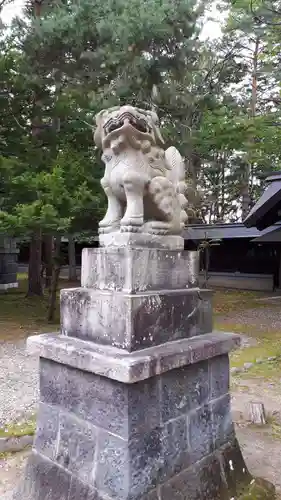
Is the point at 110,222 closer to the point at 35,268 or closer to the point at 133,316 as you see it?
the point at 133,316

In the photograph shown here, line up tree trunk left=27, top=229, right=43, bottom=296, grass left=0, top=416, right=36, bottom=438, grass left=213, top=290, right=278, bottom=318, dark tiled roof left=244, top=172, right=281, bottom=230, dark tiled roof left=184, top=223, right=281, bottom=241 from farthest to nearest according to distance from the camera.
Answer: dark tiled roof left=184, top=223, right=281, bottom=241 < grass left=213, top=290, right=278, bottom=318 < tree trunk left=27, top=229, right=43, bottom=296 < dark tiled roof left=244, top=172, right=281, bottom=230 < grass left=0, top=416, right=36, bottom=438

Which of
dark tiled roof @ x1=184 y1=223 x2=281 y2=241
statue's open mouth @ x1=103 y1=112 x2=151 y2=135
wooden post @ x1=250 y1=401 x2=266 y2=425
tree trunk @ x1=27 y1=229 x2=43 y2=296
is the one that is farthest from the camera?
dark tiled roof @ x1=184 y1=223 x2=281 y2=241

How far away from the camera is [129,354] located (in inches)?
83.7

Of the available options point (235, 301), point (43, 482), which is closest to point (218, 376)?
point (43, 482)

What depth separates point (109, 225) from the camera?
101 inches

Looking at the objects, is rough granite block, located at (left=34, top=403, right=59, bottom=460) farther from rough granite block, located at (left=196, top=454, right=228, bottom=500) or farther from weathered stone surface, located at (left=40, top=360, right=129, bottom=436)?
rough granite block, located at (left=196, top=454, right=228, bottom=500)

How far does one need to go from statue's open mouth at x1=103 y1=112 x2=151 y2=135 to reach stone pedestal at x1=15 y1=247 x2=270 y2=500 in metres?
0.79

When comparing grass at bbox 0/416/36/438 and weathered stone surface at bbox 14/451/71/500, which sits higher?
weathered stone surface at bbox 14/451/71/500

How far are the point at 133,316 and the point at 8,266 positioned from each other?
13753mm

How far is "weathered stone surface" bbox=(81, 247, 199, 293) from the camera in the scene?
228cm

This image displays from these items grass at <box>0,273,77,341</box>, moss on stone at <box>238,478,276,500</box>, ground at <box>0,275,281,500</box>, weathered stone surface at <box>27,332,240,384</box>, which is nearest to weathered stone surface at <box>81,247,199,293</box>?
weathered stone surface at <box>27,332,240,384</box>

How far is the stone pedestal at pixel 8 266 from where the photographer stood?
14.6 m

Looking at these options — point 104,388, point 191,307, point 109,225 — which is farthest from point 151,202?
point 104,388

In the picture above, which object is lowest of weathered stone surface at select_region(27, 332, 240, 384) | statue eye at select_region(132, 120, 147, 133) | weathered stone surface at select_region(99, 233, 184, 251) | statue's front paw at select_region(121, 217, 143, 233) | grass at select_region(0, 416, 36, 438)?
grass at select_region(0, 416, 36, 438)
